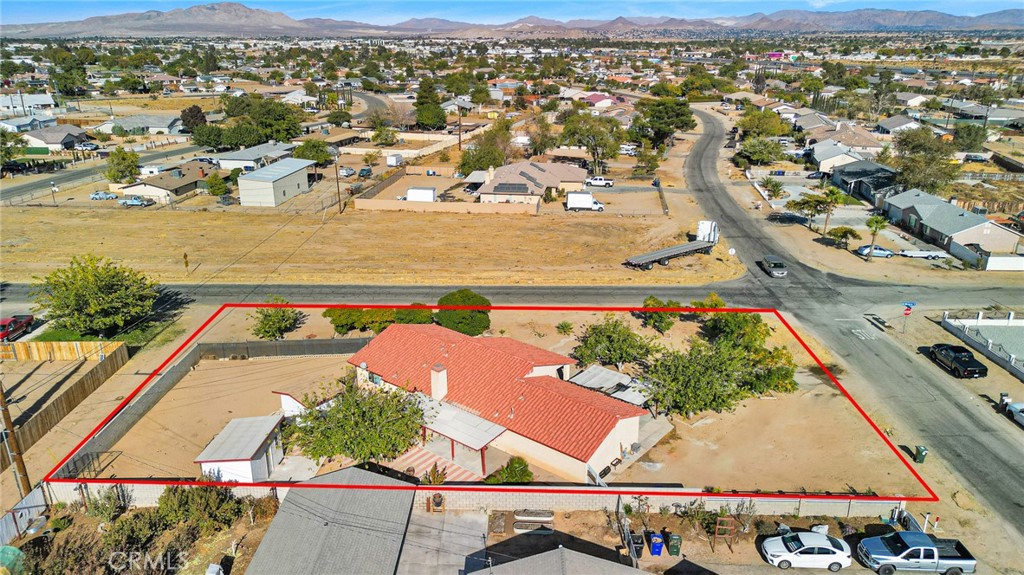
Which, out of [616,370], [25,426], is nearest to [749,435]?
[616,370]

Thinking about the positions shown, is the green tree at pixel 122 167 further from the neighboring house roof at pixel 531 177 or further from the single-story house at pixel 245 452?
the single-story house at pixel 245 452

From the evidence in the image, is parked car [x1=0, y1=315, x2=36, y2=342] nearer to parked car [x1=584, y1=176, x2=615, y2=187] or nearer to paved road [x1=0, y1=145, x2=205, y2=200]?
paved road [x1=0, y1=145, x2=205, y2=200]

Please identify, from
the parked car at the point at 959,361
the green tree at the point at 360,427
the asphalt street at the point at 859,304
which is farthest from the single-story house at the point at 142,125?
the parked car at the point at 959,361

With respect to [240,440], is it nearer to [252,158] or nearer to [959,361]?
[959,361]

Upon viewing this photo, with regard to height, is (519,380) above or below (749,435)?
above

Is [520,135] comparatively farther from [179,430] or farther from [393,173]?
[179,430]

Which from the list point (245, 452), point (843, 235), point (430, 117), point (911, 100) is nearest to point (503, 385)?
point (245, 452)

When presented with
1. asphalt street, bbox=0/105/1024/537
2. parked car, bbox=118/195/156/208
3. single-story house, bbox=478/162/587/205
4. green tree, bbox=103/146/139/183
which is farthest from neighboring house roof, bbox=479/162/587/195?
green tree, bbox=103/146/139/183
